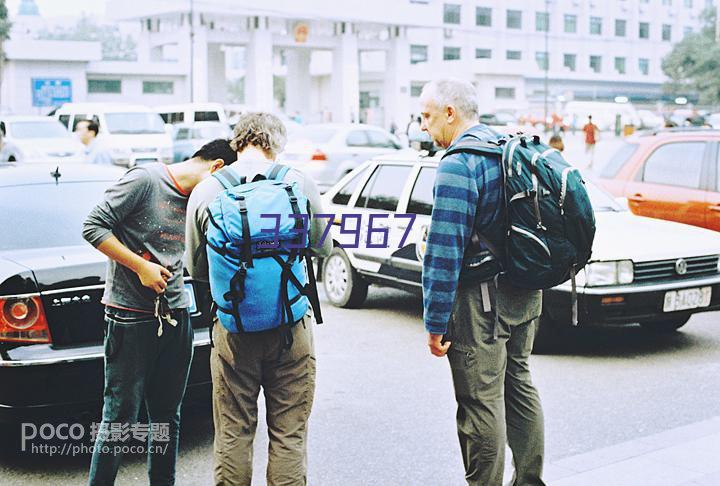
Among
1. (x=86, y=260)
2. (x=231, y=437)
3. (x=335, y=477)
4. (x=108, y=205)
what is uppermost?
(x=108, y=205)

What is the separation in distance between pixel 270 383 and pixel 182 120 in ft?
114

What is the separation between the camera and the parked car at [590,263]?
7.14 meters

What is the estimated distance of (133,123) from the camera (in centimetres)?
2806

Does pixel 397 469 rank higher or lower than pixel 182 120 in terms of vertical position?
lower

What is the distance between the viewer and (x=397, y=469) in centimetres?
513

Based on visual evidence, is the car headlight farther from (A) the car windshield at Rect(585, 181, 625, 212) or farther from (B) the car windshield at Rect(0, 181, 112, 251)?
(B) the car windshield at Rect(0, 181, 112, 251)

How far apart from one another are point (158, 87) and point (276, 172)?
194ft

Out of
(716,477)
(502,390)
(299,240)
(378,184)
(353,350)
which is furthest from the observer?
(378,184)

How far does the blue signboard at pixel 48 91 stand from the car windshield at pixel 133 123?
30.1m

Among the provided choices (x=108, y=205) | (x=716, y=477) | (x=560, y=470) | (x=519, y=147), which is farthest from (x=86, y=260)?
(x=716, y=477)

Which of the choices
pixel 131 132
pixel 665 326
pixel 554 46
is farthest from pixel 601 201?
pixel 554 46

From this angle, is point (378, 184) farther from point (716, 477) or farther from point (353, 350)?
point (716, 477)

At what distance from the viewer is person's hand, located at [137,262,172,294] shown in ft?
13.4

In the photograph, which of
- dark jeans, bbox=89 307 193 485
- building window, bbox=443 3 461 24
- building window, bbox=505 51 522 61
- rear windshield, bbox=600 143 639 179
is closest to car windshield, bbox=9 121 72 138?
rear windshield, bbox=600 143 639 179
